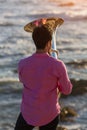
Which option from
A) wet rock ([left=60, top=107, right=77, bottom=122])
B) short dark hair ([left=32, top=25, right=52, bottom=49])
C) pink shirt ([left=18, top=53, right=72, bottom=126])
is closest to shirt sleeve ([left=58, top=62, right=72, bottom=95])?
pink shirt ([left=18, top=53, right=72, bottom=126])

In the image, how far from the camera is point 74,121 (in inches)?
292

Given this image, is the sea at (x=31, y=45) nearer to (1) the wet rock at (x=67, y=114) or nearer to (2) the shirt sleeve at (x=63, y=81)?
(1) the wet rock at (x=67, y=114)

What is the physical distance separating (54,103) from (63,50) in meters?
8.57

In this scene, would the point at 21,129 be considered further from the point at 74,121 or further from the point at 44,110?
the point at 74,121

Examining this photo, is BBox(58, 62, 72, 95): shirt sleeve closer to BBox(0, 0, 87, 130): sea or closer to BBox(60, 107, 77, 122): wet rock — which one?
BBox(0, 0, 87, 130): sea

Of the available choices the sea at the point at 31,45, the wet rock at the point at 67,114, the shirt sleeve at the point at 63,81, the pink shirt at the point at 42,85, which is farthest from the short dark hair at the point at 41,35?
the wet rock at the point at 67,114

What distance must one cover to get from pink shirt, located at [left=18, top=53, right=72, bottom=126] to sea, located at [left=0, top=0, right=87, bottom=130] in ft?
9.20

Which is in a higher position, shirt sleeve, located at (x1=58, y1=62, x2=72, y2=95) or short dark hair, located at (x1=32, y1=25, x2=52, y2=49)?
short dark hair, located at (x1=32, y1=25, x2=52, y2=49)

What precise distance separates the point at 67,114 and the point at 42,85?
11.2ft

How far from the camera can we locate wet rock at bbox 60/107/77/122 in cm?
750

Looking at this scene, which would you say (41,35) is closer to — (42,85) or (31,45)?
(42,85)

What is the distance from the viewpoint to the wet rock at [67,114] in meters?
7.50

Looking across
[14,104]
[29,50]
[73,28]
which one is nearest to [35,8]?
[73,28]

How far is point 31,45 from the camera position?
13.5 meters
